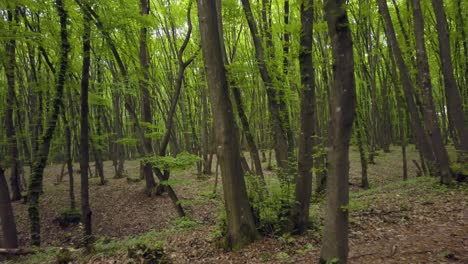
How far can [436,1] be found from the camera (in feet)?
32.0

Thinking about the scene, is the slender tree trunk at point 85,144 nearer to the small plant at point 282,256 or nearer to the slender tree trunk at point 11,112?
the slender tree trunk at point 11,112

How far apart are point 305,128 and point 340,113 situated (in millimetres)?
2317

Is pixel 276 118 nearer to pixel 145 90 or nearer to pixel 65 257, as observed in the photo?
pixel 65 257

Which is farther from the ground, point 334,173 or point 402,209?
point 334,173

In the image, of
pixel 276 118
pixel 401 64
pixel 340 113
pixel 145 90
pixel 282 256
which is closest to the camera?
pixel 340 113

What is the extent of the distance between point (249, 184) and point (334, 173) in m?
3.10

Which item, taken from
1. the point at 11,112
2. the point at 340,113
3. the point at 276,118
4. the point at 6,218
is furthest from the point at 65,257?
the point at 11,112

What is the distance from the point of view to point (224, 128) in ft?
20.0

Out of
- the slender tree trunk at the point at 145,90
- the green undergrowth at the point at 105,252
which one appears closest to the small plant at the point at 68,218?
the slender tree trunk at the point at 145,90

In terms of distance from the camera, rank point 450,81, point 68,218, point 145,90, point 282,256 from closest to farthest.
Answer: point 282,256, point 450,81, point 68,218, point 145,90

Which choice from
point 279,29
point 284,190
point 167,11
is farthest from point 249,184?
point 167,11

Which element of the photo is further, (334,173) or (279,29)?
(279,29)

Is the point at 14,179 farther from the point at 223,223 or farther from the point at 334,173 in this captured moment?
the point at 334,173

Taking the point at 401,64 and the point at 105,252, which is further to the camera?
the point at 401,64
